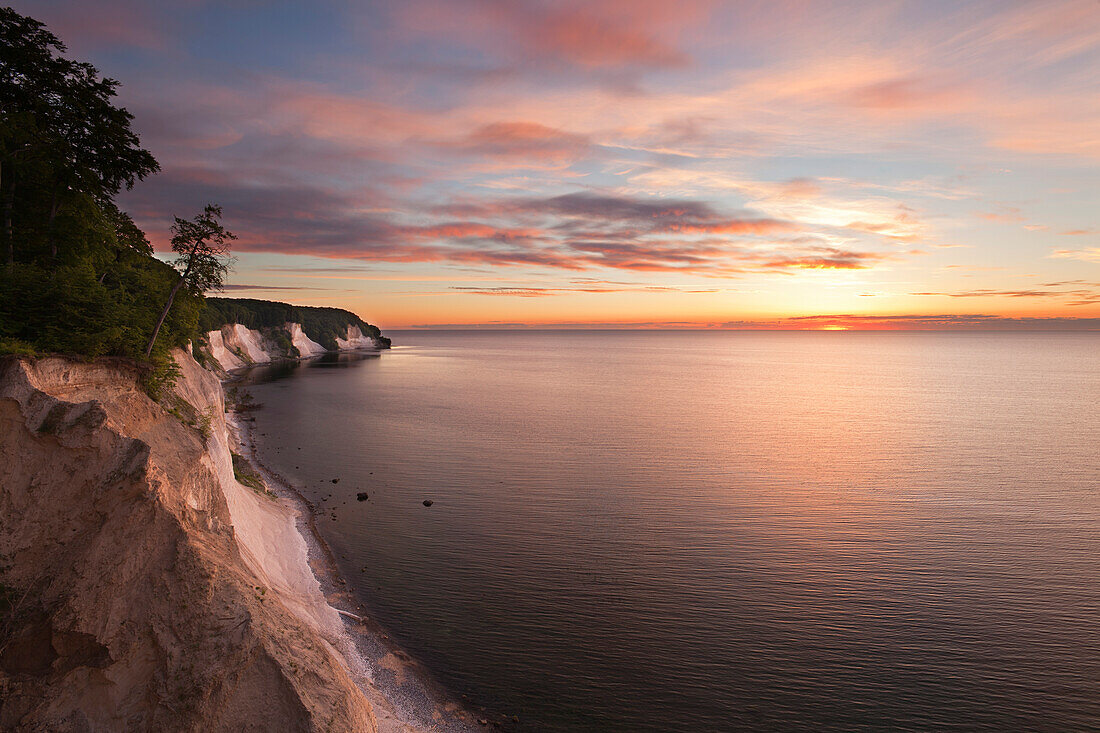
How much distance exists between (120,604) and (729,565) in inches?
1031

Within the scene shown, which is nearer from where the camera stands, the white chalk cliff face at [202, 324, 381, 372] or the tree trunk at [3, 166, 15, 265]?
the tree trunk at [3, 166, 15, 265]

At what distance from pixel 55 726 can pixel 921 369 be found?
204m

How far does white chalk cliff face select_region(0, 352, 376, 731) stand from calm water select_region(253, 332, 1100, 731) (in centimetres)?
722

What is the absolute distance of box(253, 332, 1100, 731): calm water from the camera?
720 inches

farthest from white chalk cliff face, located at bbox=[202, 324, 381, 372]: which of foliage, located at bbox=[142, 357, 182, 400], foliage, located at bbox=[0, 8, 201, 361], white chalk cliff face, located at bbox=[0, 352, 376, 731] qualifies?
white chalk cliff face, located at bbox=[0, 352, 376, 731]

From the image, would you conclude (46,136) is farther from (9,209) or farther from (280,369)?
(280,369)

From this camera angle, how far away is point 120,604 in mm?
13250

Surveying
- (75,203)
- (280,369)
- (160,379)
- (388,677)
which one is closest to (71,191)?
(75,203)

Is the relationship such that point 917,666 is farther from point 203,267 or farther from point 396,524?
point 203,267

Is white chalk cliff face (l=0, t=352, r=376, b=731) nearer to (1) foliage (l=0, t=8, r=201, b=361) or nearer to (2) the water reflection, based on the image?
(1) foliage (l=0, t=8, r=201, b=361)

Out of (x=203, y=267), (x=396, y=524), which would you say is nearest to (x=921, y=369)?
(x=396, y=524)

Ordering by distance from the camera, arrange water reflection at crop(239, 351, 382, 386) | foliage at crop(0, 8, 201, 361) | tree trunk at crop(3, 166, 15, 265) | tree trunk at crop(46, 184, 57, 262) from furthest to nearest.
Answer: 1. water reflection at crop(239, 351, 382, 386)
2. tree trunk at crop(46, 184, 57, 262)
3. tree trunk at crop(3, 166, 15, 265)
4. foliage at crop(0, 8, 201, 361)

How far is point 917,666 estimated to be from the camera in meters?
19.8

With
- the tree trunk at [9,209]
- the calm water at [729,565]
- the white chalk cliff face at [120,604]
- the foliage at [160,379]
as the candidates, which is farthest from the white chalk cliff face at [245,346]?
the white chalk cliff face at [120,604]
